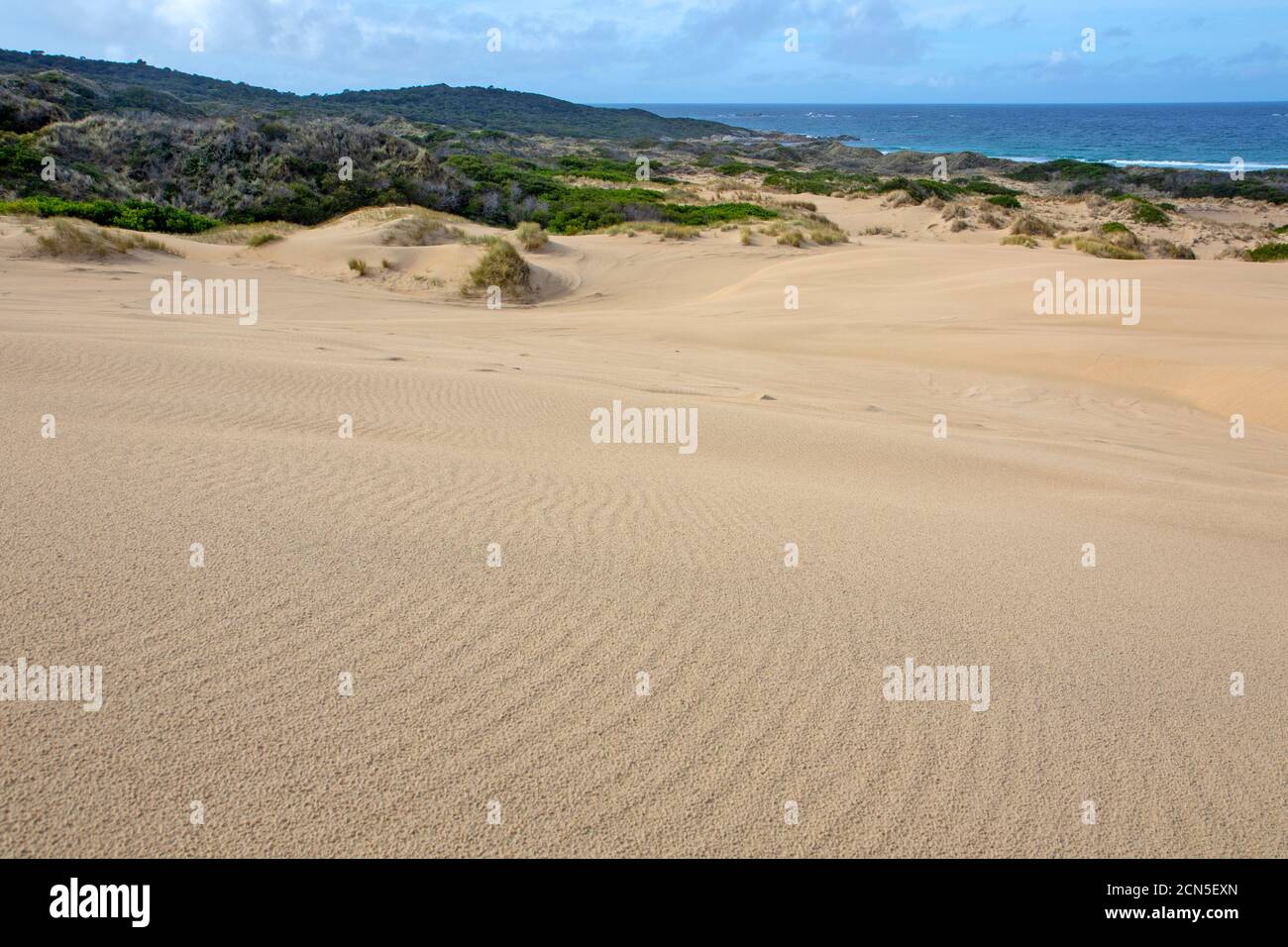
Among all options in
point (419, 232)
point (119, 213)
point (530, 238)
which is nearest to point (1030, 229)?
point (530, 238)

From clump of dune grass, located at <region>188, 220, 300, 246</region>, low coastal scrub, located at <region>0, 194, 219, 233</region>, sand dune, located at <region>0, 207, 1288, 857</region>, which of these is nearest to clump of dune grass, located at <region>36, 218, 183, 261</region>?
low coastal scrub, located at <region>0, 194, 219, 233</region>

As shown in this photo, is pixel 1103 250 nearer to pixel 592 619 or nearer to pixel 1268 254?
pixel 1268 254


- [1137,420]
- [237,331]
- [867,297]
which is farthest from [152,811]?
[867,297]

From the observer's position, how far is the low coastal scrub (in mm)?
16484

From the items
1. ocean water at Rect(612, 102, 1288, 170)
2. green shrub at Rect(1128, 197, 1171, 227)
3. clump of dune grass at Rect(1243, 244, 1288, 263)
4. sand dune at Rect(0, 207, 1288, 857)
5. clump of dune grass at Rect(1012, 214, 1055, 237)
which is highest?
ocean water at Rect(612, 102, 1288, 170)

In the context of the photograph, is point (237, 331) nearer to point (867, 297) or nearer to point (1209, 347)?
point (867, 297)

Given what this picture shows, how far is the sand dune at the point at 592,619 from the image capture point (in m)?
2.39

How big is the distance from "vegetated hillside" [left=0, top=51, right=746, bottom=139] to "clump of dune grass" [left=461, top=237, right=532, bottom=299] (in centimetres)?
5286

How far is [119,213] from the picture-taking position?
17.9m

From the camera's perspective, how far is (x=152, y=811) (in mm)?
2191

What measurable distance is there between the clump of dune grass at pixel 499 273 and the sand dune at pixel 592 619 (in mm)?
7610

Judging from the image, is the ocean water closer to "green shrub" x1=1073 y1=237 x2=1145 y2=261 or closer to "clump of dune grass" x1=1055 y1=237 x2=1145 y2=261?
"clump of dune grass" x1=1055 y1=237 x2=1145 y2=261
